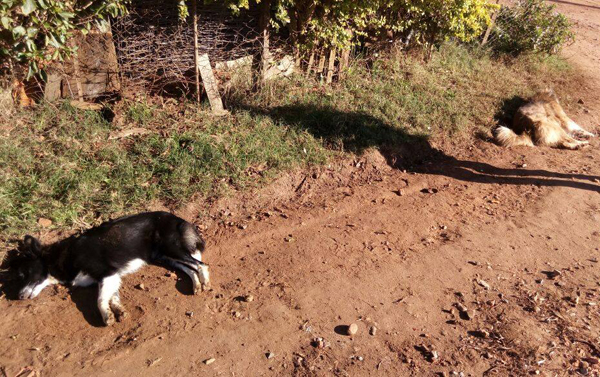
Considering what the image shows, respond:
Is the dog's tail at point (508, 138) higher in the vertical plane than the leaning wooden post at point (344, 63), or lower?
lower

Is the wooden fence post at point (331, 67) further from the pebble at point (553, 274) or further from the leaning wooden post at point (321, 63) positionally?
the pebble at point (553, 274)

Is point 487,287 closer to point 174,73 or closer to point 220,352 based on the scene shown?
point 220,352

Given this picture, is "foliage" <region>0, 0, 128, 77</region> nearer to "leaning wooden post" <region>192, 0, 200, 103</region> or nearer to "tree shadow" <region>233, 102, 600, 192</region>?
"leaning wooden post" <region>192, 0, 200, 103</region>

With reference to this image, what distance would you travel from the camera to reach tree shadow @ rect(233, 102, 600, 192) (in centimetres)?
671

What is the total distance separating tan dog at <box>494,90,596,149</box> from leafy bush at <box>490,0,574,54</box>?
8.43 feet

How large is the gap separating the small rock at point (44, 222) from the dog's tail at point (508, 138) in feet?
Answer: 22.5

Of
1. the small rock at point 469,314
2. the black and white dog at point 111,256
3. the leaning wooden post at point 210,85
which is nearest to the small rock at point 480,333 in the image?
the small rock at point 469,314

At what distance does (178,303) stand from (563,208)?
512 centimetres

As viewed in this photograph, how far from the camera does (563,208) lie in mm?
6039

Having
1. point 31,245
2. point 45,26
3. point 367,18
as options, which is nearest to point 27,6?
point 45,26

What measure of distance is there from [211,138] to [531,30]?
841cm

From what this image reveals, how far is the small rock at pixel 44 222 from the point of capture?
15.3ft

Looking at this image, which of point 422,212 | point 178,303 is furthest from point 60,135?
point 422,212

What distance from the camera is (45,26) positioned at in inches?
196
